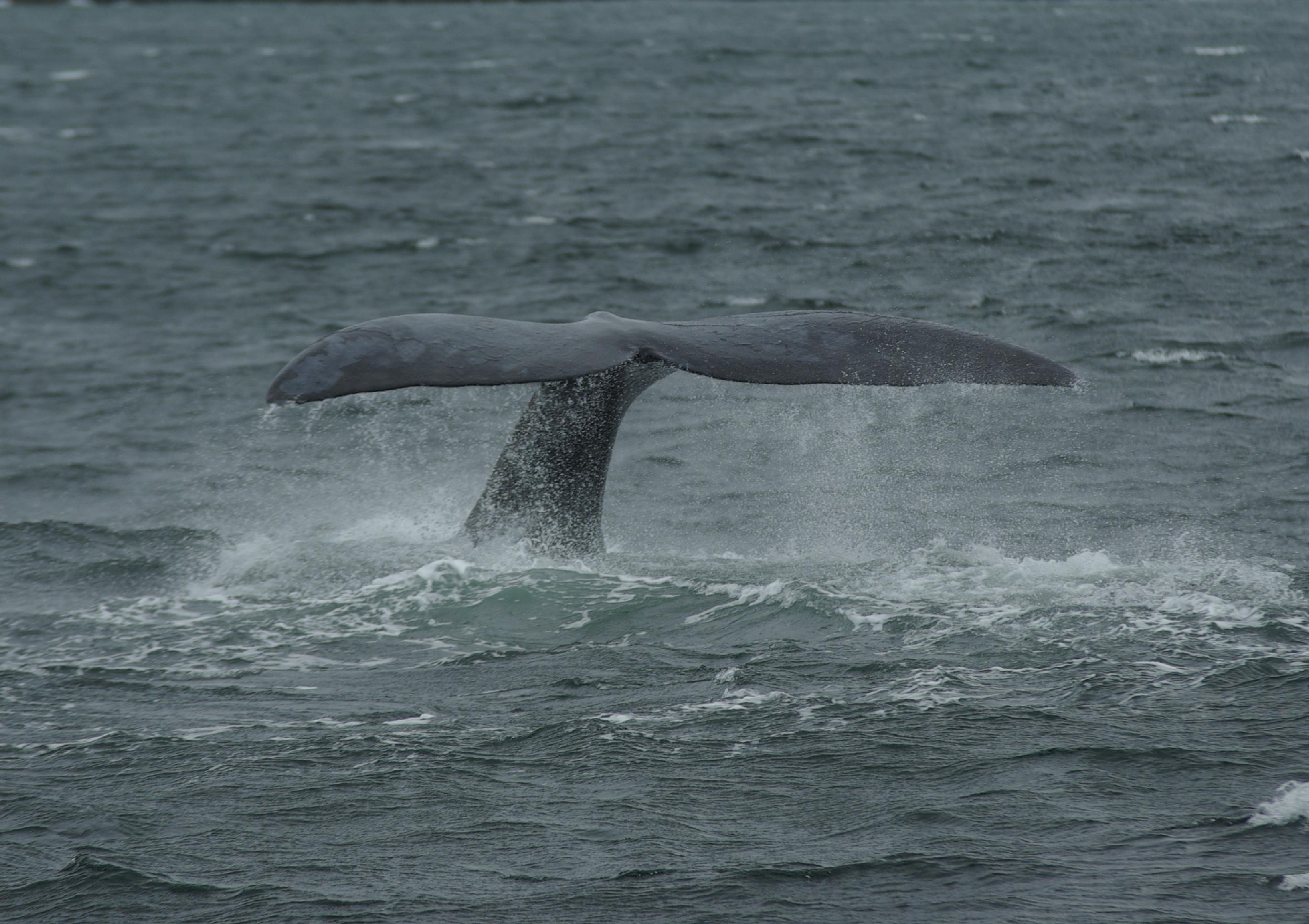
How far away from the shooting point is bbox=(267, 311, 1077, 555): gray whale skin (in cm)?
592

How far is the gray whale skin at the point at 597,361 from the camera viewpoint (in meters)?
5.92

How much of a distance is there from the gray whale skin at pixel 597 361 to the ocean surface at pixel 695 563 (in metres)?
1.09

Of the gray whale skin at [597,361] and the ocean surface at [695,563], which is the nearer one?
the gray whale skin at [597,361]

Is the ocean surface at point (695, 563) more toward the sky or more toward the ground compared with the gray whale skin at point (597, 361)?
more toward the ground

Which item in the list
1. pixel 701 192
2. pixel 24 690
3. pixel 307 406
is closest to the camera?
pixel 24 690

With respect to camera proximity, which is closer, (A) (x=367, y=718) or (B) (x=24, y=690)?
(A) (x=367, y=718)

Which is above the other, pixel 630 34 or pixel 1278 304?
pixel 630 34

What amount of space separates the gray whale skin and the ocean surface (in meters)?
1.09

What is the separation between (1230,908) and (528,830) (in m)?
2.58

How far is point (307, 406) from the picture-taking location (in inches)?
566

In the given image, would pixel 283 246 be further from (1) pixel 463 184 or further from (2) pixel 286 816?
(2) pixel 286 816

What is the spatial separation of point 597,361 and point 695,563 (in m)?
3.41

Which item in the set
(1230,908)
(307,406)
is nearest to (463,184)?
(307,406)

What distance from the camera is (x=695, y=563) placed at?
980cm
